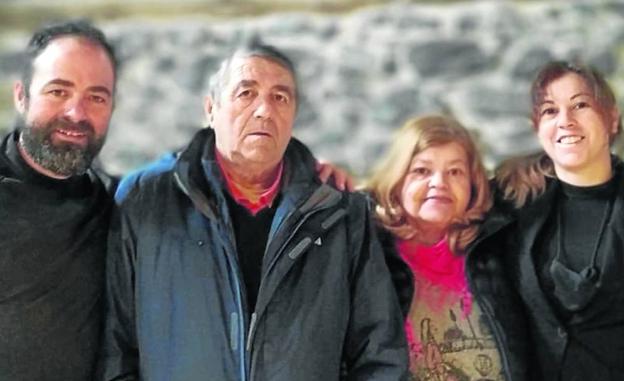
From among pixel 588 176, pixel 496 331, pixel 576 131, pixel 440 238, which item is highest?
pixel 576 131

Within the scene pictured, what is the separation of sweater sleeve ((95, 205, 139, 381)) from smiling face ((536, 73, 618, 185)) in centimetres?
101

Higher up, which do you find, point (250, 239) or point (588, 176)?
point (588, 176)

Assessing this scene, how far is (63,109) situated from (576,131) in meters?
1.16

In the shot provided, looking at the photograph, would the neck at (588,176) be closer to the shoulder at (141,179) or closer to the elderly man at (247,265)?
the elderly man at (247,265)

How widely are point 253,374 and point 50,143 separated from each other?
2.04ft

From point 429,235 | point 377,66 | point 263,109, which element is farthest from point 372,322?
point 377,66

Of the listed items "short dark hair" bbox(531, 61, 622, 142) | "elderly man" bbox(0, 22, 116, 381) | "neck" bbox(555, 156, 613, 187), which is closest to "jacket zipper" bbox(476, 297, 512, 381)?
"neck" bbox(555, 156, 613, 187)

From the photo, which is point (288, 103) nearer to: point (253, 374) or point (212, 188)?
point (212, 188)

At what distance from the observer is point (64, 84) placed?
1.49m

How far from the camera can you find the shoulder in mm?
1552

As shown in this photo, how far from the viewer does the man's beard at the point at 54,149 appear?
1467 millimetres

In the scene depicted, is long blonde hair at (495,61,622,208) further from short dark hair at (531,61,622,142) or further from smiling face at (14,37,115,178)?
smiling face at (14,37,115,178)

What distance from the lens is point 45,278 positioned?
4.61 feet

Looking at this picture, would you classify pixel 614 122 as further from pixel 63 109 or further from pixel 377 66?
pixel 63 109
